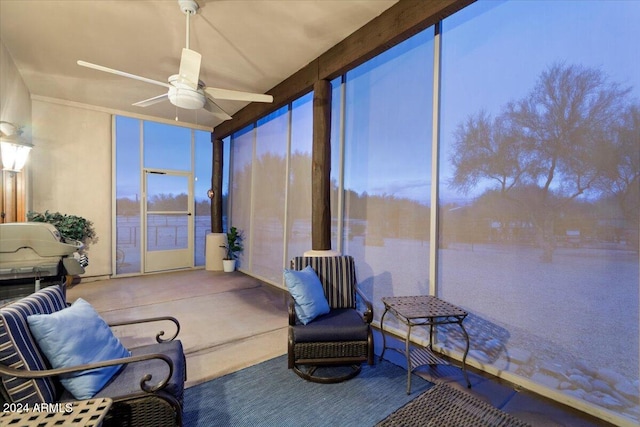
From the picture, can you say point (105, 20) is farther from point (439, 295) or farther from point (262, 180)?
point (439, 295)

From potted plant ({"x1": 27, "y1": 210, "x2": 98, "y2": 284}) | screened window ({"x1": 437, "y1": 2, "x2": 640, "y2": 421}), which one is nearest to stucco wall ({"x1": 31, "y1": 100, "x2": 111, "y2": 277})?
potted plant ({"x1": 27, "y1": 210, "x2": 98, "y2": 284})

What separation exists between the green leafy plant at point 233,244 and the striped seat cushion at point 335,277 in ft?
11.1

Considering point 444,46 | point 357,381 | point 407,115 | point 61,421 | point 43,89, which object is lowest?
point 357,381

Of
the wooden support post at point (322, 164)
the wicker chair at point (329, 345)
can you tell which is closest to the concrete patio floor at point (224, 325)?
the wicker chair at point (329, 345)

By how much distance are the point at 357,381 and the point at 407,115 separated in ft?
8.31

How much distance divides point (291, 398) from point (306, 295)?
75 cm

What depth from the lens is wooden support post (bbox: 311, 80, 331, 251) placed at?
3406 millimetres

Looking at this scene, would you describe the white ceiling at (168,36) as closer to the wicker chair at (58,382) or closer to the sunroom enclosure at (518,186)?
the sunroom enclosure at (518,186)

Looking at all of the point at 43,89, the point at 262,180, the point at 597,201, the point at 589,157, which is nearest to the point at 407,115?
the point at 589,157

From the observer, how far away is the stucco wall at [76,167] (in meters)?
4.77

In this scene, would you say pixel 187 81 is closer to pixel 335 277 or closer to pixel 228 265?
pixel 335 277

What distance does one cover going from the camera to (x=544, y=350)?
2055 mm

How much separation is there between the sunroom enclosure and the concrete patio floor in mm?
222

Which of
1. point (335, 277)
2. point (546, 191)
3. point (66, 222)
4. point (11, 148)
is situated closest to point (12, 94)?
point (11, 148)
